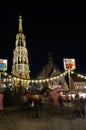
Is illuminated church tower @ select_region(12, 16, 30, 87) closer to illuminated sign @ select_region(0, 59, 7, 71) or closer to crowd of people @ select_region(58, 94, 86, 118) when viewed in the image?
illuminated sign @ select_region(0, 59, 7, 71)

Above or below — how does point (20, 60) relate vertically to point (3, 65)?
above

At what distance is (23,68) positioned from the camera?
11475cm

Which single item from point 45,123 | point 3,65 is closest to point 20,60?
point 3,65

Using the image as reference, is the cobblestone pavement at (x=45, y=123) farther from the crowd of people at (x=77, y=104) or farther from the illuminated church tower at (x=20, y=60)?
the illuminated church tower at (x=20, y=60)

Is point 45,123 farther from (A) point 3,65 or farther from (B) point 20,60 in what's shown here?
(B) point 20,60

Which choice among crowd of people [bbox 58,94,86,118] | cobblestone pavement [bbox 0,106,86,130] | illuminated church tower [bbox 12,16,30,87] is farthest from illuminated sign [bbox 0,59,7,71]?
illuminated church tower [bbox 12,16,30,87]

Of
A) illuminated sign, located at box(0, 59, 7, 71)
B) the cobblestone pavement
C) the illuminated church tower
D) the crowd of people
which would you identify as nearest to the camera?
the cobblestone pavement

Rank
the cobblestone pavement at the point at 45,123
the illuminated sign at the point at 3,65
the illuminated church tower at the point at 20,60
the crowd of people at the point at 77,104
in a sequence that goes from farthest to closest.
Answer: the illuminated church tower at the point at 20,60
the illuminated sign at the point at 3,65
the crowd of people at the point at 77,104
the cobblestone pavement at the point at 45,123

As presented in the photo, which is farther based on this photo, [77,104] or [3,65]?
[3,65]

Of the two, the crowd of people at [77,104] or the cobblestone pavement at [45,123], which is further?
the crowd of people at [77,104]

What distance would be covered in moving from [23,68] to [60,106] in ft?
304

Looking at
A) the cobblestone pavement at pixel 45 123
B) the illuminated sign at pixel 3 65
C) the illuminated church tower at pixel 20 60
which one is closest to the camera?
the cobblestone pavement at pixel 45 123

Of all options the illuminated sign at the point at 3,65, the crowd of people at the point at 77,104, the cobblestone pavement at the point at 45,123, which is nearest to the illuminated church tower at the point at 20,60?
the illuminated sign at the point at 3,65

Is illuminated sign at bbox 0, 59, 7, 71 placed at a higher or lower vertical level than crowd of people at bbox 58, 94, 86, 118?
higher
